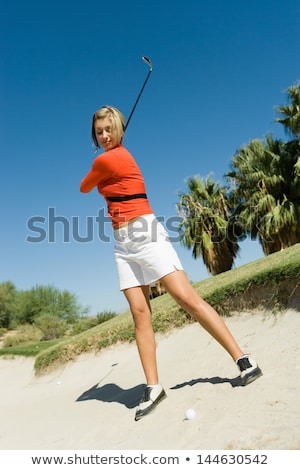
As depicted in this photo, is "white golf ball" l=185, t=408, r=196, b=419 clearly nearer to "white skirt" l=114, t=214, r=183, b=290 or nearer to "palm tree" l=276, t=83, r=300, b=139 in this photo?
"white skirt" l=114, t=214, r=183, b=290

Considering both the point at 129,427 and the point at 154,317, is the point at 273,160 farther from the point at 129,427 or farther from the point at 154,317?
the point at 129,427

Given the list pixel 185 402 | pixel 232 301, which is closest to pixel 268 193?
pixel 232 301

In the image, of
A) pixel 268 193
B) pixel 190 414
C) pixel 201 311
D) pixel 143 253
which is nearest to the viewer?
pixel 190 414

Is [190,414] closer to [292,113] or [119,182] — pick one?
[119,182]

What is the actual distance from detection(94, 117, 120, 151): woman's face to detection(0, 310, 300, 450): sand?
2.38 metres

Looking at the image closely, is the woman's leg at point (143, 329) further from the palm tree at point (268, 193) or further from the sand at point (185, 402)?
the palm tree at point (268, 193)

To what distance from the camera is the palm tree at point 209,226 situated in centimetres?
1977

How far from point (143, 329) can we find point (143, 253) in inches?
27.8

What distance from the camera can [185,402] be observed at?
3.37 metres

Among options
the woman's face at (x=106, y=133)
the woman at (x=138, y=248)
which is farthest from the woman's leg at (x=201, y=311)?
the woman's face at (x=106, y=133)

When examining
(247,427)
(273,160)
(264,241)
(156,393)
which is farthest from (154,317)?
(273,160)

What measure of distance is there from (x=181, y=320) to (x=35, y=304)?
889 inches

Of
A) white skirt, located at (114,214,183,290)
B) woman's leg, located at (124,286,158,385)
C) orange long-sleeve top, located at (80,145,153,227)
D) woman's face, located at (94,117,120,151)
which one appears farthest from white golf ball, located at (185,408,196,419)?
woman's face, located at (94,117,120,151)
